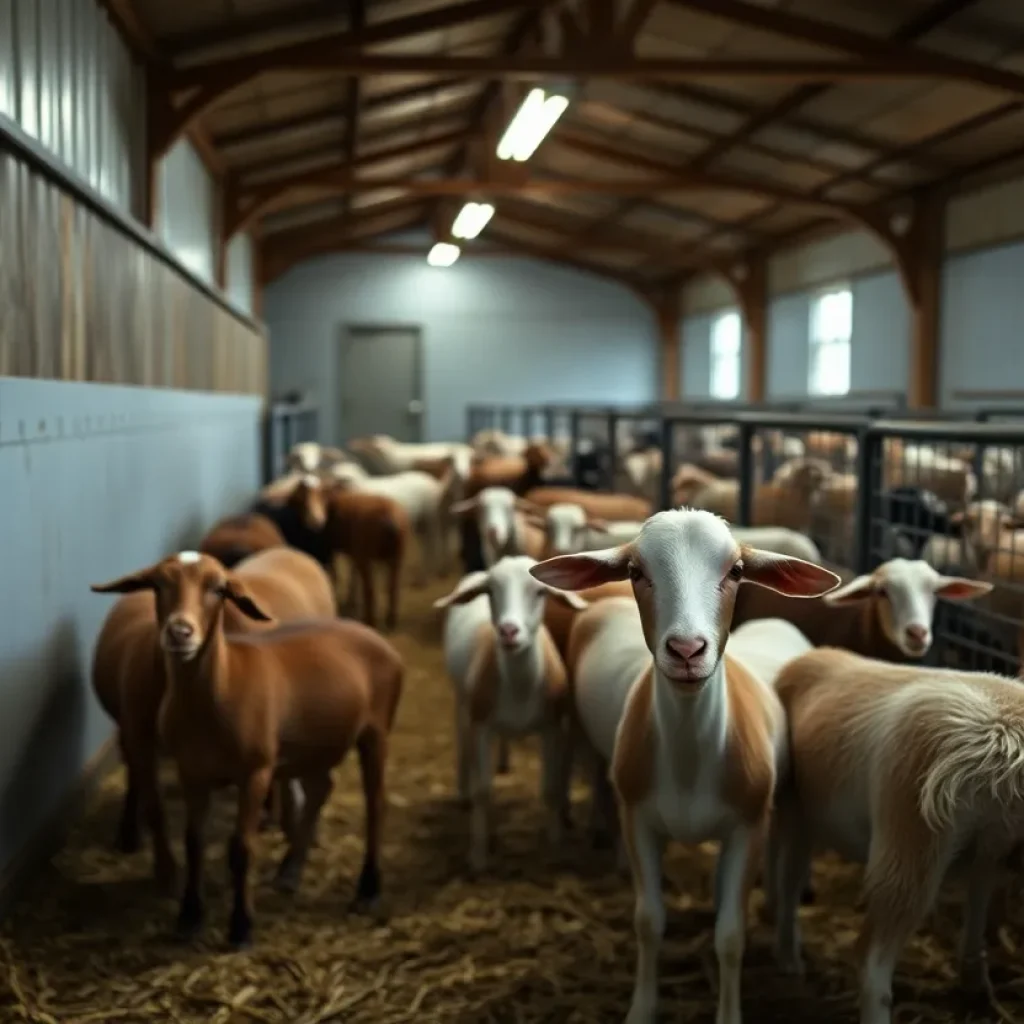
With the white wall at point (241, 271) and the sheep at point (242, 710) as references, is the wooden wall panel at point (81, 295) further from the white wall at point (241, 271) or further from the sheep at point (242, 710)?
the white wall at point (241, 271)

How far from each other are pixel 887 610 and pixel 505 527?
372 centimetres

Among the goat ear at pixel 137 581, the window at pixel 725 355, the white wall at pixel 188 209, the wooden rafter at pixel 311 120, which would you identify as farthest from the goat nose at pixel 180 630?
the window at pixel 725 355

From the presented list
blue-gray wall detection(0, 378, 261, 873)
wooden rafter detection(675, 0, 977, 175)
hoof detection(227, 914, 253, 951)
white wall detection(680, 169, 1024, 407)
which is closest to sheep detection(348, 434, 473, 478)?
wooden rafter detection(675, 0, 977, 175)

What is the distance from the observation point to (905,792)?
297cm

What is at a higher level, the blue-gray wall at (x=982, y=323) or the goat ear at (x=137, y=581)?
the blue-gray wall at (x=982, y=323)

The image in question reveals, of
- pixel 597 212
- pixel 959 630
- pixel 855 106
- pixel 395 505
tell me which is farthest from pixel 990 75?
pixel 597 212

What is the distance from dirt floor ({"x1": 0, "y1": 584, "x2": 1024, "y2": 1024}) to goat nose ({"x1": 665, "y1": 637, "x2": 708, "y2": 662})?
1320 mm

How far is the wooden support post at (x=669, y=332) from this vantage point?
25.4 meters

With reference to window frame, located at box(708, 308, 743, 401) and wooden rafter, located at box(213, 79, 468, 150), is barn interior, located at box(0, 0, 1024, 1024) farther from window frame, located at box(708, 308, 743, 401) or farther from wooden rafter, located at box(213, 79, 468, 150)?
window frame, located at box(708, 308, 743, 401)

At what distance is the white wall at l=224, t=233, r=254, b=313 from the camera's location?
17016 millimetres

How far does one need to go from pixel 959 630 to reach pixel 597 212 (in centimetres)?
1701

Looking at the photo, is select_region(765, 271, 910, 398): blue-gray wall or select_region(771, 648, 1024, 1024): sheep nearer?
select_region(771, 648, 1024, 1024): sheep

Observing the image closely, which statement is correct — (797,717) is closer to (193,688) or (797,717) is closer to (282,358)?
(193,688)

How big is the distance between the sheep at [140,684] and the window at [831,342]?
43.1 ft
